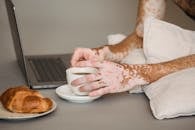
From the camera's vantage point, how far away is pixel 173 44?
111 cm

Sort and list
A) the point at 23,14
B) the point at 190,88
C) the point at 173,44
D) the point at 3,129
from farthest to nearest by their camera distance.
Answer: the point at 23,14, the point at 173,44, the point at 190,88, the point at 3,129

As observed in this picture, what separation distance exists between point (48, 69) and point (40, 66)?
2.1 inches

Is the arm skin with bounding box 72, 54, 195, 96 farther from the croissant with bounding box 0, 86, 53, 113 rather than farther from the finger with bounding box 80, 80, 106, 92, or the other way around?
the croissant with bounding box 0, 86, 53, 113

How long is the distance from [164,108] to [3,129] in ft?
1.17

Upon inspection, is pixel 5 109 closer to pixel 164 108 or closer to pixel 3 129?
pixel 3 129

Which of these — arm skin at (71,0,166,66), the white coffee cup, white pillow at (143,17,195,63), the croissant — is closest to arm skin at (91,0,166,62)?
arm skin at (71,0,166,66)

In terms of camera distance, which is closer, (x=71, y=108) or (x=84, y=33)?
(x=71, y=108)

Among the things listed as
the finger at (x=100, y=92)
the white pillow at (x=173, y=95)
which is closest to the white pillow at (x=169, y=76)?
the white pillow at (x=173, y=95)

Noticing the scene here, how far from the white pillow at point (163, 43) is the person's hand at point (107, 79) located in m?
0.15

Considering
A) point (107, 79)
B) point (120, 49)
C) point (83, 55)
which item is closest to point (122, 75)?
point (107, 79)

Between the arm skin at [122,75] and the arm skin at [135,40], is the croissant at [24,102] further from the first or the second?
the arm skin at [135,40]

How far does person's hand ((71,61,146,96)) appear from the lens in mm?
931

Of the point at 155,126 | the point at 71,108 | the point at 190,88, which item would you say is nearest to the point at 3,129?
the point at 71,108

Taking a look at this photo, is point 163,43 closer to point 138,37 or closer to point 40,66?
point 138,37
